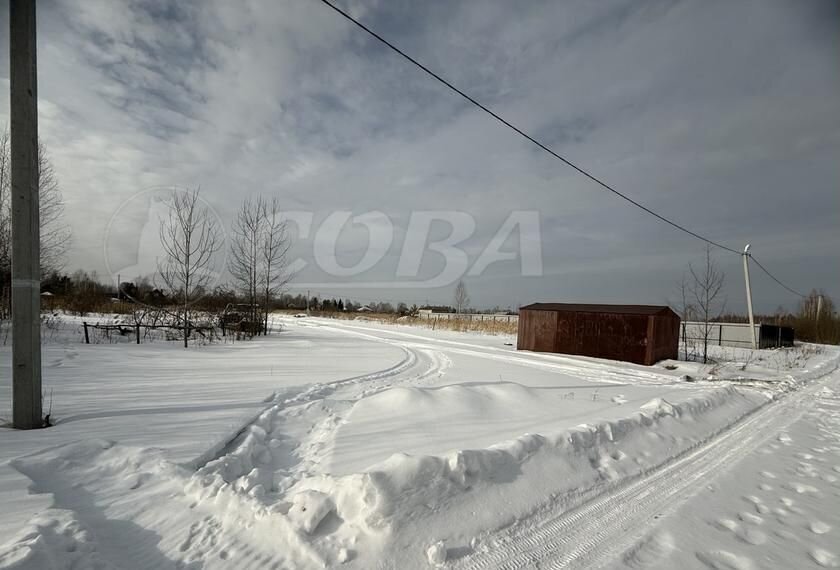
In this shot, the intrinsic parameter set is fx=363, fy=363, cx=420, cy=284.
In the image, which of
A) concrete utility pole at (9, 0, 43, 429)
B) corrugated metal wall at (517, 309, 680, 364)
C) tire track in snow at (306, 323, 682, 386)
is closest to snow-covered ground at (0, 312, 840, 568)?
concrete utility pole at (9, 0, 43, 429)

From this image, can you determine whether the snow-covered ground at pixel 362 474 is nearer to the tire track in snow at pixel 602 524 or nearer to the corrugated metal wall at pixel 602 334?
the tire track in snow at pixel 602 524

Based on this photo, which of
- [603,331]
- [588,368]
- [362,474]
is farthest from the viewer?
[603,331]

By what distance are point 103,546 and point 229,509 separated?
0.72m

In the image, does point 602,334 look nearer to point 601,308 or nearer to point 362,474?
point 601,308

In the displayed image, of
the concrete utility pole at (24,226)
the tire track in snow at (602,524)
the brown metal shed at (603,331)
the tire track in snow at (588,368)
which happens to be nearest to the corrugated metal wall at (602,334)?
the brown metal shed at (603,331)

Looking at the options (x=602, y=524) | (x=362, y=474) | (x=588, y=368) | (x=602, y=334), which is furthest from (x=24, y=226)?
(x=602, y=334)

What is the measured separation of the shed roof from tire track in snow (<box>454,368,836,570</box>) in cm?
1036

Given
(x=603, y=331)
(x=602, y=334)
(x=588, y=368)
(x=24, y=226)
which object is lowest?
(x=588, y=368)

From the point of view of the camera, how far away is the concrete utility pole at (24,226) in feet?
13.8

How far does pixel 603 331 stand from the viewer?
47.3 ft

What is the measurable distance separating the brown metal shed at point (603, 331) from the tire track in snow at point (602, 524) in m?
9.87

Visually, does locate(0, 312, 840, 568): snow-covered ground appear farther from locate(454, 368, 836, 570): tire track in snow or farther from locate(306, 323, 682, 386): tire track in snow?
locate(306, 323, 682, 386): tire track in snow

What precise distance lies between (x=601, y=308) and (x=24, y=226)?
16555 mm

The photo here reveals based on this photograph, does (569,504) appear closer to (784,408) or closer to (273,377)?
(273,377)
